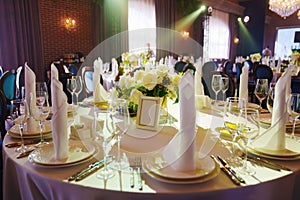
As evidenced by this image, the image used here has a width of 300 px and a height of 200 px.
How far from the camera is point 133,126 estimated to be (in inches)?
59.8

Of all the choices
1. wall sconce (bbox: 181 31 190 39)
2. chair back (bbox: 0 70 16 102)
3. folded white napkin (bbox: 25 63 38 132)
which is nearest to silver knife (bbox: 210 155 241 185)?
folded white napkin (bbox: 25 63 38 132)

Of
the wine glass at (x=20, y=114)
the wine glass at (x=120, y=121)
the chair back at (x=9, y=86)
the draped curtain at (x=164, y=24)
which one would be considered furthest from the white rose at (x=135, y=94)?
the draped curtain at (x=164, y=24)

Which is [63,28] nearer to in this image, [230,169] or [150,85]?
[150,85]

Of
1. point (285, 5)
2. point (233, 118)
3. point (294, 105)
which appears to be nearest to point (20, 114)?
point (233, 118)

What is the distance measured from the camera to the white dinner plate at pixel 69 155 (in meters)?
1.08

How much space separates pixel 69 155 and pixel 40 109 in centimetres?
46

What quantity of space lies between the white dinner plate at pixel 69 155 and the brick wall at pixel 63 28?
5.71 meters

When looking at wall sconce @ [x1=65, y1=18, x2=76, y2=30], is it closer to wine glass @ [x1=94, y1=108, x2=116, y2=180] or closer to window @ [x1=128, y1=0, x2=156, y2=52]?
window @ [x1=128, y1=0, x2=156, y2=52]

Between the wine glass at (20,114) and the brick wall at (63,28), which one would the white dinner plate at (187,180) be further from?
the brick wall at (63,28)

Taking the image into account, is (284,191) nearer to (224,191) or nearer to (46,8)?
(224,191)

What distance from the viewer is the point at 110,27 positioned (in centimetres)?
763

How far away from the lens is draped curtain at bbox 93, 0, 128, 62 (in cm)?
738

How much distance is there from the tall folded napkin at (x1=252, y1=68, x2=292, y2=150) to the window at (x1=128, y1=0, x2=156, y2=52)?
687cm

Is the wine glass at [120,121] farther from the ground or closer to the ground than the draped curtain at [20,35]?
closer to the ground
